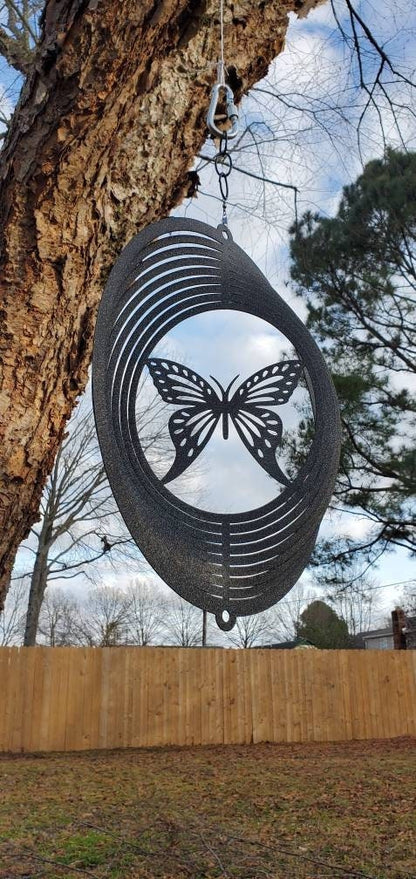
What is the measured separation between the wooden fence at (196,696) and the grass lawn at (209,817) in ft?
2.96

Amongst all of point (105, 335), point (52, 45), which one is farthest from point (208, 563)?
point (52, 45)

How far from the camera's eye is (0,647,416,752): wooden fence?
316 inches

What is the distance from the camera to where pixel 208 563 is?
133 cm

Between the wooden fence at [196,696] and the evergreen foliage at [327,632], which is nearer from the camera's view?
the wooden fence at [196,696]

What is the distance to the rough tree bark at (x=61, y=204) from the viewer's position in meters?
1.86

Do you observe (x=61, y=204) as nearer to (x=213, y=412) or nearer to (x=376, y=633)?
(x=213, y=412)

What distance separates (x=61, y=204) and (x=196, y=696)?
7653mm

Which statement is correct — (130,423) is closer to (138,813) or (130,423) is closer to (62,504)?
(138,813)

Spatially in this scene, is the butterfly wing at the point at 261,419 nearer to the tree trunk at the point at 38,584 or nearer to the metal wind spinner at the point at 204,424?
the metal wind spinner at the point at 204,424

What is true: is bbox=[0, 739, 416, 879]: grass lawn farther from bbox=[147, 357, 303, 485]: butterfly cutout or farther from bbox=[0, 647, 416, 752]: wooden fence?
bbox=[147, 357, 303, 485]: butterfly cutout

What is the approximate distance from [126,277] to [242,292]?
282 mm

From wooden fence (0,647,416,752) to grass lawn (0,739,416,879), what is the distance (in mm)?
901

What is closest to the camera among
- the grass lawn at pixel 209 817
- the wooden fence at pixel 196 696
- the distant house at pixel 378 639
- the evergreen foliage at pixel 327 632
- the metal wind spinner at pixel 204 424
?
the metal wind spinner at pixel 204 424

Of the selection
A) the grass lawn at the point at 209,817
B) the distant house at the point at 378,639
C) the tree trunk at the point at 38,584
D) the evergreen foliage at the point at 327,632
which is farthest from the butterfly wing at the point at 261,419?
the distant house at the point at 378,639
